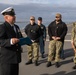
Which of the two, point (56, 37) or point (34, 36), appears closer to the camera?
point (56, 37)

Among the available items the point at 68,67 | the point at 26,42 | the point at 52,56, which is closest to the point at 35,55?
the point at 52,56

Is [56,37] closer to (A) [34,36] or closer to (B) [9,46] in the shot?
(A) [34,36]

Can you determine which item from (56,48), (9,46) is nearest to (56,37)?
(56,48)

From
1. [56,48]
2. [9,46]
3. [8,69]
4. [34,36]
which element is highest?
[9,46]

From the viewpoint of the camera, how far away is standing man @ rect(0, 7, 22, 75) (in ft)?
18.0

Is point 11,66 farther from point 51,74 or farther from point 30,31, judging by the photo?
point 30,31

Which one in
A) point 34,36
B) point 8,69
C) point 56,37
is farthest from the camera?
point 34,36

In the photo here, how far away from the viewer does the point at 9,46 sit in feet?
17.9

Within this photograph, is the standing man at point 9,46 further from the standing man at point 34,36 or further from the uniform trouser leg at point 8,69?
the standing man at point 34,36

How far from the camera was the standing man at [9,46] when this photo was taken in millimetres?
5473

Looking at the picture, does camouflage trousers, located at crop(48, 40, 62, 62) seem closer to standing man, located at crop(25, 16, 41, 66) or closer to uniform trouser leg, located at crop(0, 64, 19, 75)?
standing man, located at crop(25, 16, 41, 66)

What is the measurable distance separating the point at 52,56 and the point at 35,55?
0.60 metres

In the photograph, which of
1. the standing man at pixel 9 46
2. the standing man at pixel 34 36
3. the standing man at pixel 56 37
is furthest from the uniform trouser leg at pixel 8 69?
the standing man at pixel 34 36

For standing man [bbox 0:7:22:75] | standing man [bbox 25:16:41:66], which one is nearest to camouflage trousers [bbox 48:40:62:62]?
standing man [bbox 25:16:41:66]
